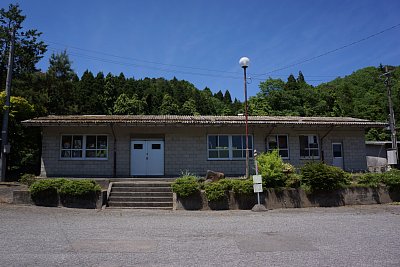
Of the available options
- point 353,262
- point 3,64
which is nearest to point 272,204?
point 353,262

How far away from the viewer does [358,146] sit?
2155cm

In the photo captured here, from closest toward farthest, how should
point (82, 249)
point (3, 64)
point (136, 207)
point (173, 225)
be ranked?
point (82, 249) < point (173, 225) < point (136, 207) < point (3, 64)

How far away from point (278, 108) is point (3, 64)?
38579 mm

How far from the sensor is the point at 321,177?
14766 mm

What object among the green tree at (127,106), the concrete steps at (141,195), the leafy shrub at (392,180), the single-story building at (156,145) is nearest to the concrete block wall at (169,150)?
the single-story building at (156,145)

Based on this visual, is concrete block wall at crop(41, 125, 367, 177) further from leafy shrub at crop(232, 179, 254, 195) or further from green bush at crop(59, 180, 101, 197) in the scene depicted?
leafy shrub at crop(232, 179, 254, 195)

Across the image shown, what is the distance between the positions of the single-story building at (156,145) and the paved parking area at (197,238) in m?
6.41

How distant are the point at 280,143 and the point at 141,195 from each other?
982 centimetres

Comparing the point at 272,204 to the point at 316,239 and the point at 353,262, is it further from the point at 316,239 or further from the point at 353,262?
the point at 353,262

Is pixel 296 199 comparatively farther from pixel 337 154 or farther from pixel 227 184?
pixel 337 154

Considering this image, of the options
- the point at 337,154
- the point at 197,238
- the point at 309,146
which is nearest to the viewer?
the point at 197,238

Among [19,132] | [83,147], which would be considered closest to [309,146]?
[83,147]

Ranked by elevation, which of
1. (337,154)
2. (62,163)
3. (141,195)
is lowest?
(141,195)

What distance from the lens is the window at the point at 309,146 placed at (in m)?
21.0
